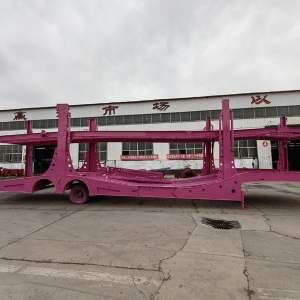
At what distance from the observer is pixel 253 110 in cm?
1975

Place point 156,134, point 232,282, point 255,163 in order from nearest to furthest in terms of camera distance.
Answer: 1. point 232,282
2. point 156,134
3. point 255,163

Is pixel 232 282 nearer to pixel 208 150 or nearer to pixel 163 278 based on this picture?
pixel 163 278

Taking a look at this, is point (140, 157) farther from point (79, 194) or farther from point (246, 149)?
point (79, 194)

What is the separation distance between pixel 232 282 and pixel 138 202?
17.6 feet

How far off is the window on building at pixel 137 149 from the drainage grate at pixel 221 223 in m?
15.4

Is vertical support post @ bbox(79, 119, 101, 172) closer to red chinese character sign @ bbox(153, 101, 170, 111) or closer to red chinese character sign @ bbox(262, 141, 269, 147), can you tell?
red chinese character sign @ bbox(153, 101, 170, 111)

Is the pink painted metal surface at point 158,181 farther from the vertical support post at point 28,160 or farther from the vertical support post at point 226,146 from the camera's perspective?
the vertical support post at point 28,160

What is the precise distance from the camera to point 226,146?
21.9ft

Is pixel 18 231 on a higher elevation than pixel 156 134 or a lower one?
lower

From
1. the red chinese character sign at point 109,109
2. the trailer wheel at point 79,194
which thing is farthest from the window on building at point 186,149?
the trailer wheel at point 79,194

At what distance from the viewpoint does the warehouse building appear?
63.7 feet

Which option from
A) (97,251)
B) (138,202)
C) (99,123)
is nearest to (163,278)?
(97,251)

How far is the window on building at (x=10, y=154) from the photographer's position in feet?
76.6

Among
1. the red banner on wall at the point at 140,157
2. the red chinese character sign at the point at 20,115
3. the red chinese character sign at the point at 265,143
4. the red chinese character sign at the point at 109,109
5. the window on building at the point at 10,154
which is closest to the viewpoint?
the red chinese character sign at the point at 265,143
